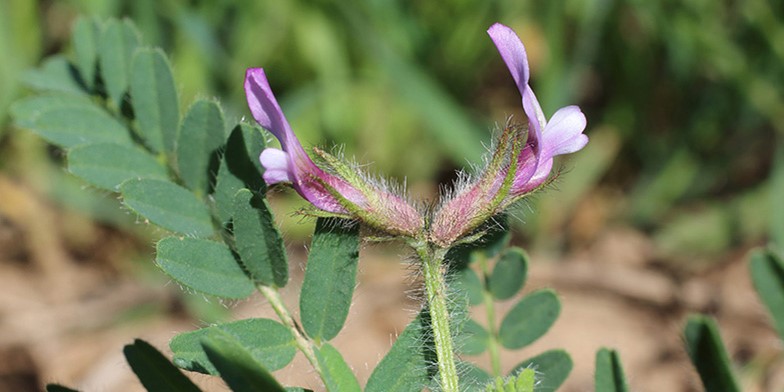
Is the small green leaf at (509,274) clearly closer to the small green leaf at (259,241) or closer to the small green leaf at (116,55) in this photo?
the small green leaf at (259,241)

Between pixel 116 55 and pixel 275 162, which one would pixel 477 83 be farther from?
pixel 275 162

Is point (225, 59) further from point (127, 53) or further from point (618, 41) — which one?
point (127, 53)

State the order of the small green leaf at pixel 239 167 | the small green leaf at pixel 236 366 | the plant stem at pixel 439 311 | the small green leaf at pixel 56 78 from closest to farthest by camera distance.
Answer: the small green leaf at pixel 236 366
the plant stem at pixel 439 311
the small green leaf at pixel 239 167
the small green leaf at pixel 56 78

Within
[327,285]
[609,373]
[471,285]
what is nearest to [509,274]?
[471,285]

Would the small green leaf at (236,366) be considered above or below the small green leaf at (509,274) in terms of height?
below

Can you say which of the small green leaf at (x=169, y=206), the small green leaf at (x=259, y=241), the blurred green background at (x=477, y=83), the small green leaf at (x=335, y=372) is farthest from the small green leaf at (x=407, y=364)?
the blurred green background at (x=477, y=83)

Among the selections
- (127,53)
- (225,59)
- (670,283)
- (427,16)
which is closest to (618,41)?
(427,16)
